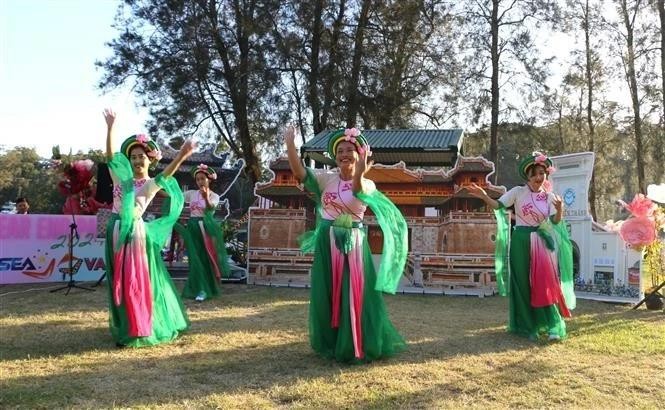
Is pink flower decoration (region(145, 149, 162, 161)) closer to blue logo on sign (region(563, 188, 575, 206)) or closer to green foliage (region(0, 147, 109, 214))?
blue logo on sign (region(563, 188, 575, 206))

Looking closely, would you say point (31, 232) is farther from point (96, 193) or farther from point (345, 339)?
point (345, 339)

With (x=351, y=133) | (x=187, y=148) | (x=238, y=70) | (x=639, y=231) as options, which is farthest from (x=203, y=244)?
(x=238, y=70)

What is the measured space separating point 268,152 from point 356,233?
1332cm

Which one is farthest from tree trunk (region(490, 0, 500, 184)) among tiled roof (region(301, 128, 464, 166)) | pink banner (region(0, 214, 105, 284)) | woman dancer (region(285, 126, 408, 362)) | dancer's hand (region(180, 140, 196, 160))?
dancer's hand (region(180, 140, 196, 160))

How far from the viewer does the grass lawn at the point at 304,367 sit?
11.0 ft

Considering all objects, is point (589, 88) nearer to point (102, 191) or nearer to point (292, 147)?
point (102, 191)

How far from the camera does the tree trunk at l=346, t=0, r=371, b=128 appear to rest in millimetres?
15586

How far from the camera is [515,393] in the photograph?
3.54m

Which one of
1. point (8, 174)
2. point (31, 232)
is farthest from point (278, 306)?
point (8, 174)

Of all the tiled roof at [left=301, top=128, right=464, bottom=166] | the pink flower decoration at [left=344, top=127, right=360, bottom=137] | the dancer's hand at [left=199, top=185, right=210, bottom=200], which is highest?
the tiled roof at [left=301, top=128, right=464, bottom=166]

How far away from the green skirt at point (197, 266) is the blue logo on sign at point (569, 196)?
6.42 metres

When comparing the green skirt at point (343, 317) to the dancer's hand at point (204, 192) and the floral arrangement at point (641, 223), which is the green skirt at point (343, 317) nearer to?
the dancer's hand at point (204, 192)

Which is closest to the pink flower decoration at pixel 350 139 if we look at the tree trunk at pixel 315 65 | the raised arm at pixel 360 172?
the raised arm at pixel 360 172

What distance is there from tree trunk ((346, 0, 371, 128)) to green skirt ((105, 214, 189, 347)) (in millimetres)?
11331
